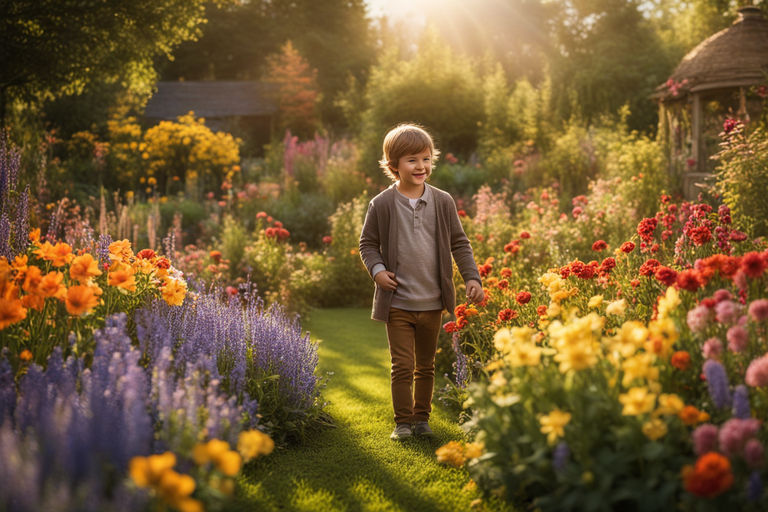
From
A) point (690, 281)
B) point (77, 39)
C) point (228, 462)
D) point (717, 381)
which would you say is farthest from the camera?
point (77, 39)

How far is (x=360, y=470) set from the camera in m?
3.13

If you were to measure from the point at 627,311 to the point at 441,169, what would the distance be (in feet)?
30.9

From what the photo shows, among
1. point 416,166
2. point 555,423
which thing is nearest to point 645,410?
point 555,423

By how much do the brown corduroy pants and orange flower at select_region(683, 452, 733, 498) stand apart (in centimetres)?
197

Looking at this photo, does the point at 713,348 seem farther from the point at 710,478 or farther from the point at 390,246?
the point at 390,246

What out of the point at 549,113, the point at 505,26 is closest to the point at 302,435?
the point at 549,113

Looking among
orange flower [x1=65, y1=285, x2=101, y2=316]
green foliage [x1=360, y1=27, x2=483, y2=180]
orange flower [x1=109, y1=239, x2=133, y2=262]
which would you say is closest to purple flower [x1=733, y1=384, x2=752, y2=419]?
orange flower [x1=65, y1=285, x2=101, y2=316]

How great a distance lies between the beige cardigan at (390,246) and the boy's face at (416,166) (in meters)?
0.15

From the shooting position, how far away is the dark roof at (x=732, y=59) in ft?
34.2

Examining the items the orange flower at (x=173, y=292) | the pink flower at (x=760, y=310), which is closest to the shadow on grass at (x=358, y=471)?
the orange flower at (x=173, y=292)

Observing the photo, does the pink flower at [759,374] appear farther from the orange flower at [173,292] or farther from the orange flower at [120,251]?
the orange flower at [120,251]

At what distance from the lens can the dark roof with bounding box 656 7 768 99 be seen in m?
10.4

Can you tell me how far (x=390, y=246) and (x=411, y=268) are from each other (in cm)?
18

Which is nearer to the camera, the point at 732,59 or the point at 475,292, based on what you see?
the point at 475,292
